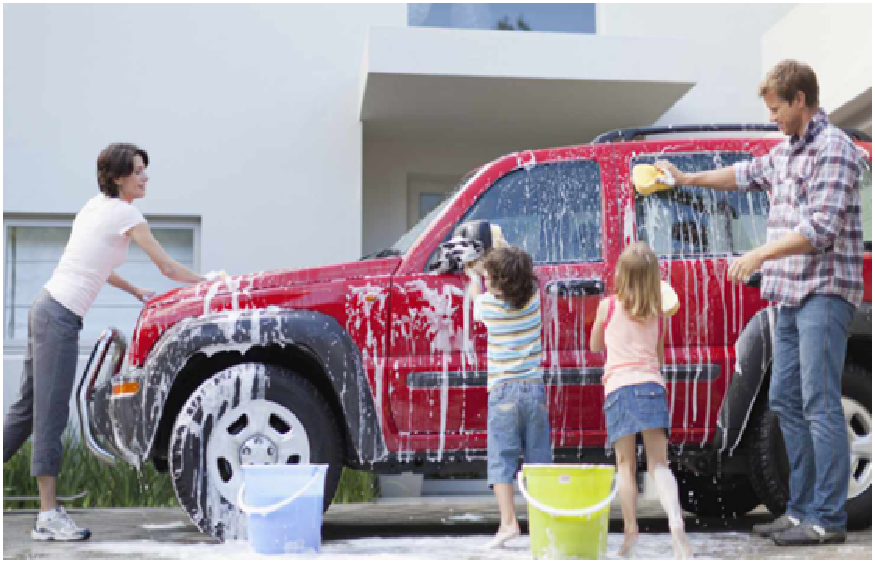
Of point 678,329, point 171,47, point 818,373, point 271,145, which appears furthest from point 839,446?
point 171,47

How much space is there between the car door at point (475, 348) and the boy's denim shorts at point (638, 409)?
1.35 ft

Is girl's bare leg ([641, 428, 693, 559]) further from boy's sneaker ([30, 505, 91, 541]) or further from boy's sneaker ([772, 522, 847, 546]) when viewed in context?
boy's sneaker ([30, 505, 91, 541])

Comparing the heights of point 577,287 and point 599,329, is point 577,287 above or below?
above

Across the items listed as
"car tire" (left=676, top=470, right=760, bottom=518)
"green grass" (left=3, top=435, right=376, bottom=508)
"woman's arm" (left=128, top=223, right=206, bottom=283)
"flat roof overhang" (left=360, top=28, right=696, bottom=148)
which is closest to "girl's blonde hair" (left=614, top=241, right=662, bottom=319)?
"car tire" (left=676, top=470, right=760, bottom=518)

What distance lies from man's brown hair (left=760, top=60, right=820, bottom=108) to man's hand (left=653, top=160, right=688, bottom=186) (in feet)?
1.72

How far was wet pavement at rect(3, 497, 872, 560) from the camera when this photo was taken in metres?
4.24

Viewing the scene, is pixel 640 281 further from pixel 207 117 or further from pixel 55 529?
pixel 207 117

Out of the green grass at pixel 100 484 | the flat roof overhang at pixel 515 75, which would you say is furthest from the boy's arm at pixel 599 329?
the flat roof overhang at pixel 515 75

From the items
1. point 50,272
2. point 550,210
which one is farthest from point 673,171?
point 50,272

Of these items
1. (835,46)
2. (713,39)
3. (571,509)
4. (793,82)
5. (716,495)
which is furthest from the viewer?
(713,39)

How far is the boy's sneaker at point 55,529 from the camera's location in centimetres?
488

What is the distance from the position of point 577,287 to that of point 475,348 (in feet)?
1.74

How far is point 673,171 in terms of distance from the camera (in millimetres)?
4590

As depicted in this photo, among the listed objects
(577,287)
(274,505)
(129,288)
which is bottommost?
(274,505)
